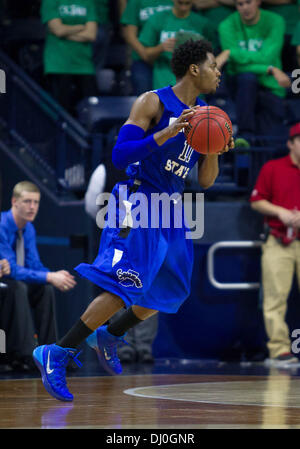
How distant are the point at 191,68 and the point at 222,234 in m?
3.47

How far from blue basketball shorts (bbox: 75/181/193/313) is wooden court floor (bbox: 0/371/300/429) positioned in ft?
1.92

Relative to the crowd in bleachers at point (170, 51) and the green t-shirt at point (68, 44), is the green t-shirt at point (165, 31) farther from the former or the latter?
the green t-shirt at point (68, 44)

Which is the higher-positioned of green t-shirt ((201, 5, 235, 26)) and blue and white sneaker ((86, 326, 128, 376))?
green t-shirt ((201, 5, 235, 26))

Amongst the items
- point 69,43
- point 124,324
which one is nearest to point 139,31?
point 69,43

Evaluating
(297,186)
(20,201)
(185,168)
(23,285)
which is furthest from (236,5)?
(185,168)

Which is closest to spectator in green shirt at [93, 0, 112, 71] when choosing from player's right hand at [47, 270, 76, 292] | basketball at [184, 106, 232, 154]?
player's right hand at [47, 270, 76, 292]

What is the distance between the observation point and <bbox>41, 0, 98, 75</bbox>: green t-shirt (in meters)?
9.39

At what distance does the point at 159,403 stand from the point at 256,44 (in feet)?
17.2

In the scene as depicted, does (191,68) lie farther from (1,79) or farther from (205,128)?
(1,79)

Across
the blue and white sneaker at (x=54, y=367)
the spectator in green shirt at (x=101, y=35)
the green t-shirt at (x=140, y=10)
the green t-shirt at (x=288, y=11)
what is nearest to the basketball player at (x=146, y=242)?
the blue and white sneaker at (x=54, y=367)

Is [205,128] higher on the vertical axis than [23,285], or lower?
higher

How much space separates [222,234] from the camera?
830 cm

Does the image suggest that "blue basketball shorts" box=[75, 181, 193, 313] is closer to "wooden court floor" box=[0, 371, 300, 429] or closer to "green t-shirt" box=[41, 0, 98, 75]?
"wooden court floor" box=[0, 371, 300, 429]

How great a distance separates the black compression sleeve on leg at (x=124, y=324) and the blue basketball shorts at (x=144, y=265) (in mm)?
206
